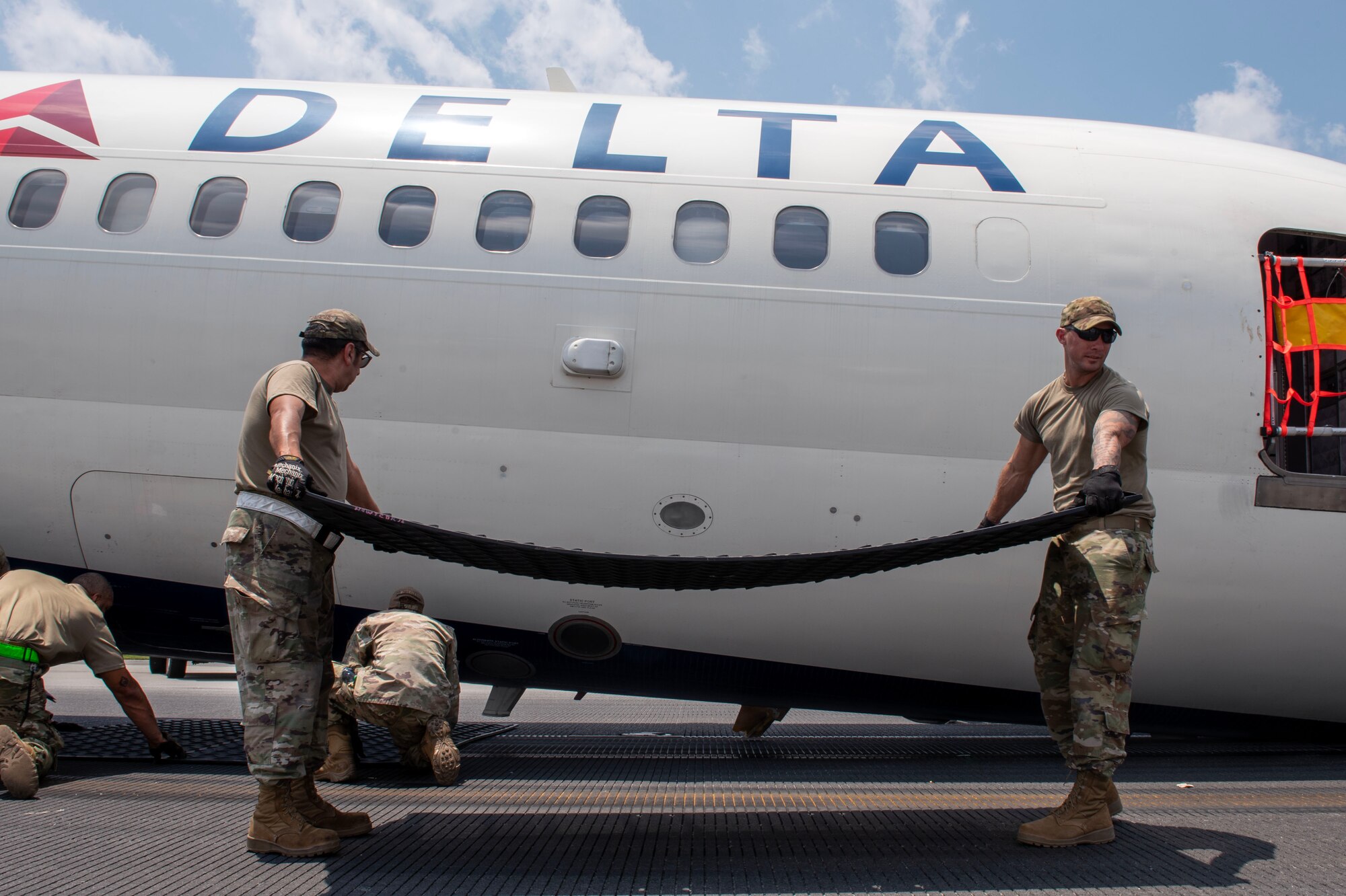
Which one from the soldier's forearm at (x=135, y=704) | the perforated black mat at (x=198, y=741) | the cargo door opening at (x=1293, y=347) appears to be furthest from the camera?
the perforated black mat at (x=198, y=741)

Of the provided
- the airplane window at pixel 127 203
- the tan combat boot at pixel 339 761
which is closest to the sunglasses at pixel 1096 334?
the tan combat boot at pixel 339 761

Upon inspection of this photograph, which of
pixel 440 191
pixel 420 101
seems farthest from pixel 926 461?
pixel 420 101

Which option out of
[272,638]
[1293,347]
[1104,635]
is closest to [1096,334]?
[1104,635]

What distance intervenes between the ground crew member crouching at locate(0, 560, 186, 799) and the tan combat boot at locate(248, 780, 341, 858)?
1.68 metres

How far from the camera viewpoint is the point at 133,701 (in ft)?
15.8

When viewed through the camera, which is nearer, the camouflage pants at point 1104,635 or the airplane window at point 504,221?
the camouflage pants at point 1104,635

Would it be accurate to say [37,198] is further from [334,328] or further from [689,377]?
[689,377]

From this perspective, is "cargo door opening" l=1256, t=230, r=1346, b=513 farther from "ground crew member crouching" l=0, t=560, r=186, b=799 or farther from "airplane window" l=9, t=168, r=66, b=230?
"airplane window" l=9, t=168, r=66, b=230

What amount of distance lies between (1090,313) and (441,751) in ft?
11.7

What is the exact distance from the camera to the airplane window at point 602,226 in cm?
484

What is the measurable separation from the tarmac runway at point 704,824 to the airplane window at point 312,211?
2.84 metres

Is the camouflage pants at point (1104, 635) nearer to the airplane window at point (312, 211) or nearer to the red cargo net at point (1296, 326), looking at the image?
the red cargo net at point (1296, 326)

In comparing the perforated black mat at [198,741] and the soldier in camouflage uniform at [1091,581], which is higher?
the soldier in camouflage uniform at [1091,581]

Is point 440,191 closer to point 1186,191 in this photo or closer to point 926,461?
point 926,461
